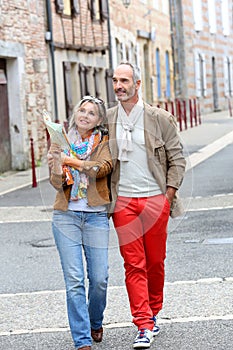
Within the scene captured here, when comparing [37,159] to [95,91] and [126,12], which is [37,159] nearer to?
[95,91]

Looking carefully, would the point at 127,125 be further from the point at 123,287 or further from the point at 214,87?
the point at 214,87

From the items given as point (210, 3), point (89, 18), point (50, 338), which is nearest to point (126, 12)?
point (89, 18)

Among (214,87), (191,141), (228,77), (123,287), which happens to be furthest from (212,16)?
Answer: (123,287)

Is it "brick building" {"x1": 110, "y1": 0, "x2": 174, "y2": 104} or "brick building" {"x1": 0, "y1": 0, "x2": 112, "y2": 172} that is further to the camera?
"brick building" {"x1": 110, "y1": 0, "x2": 174, "y2": 104}

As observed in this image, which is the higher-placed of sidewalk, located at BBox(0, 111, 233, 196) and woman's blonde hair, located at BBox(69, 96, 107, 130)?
woman's blonde hair, located at BBox(69, 96, 107, 130)

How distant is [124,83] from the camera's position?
20.0ft

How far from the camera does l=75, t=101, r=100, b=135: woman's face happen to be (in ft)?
19.9

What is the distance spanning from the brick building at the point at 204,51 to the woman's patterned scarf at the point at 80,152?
37518 millimetres

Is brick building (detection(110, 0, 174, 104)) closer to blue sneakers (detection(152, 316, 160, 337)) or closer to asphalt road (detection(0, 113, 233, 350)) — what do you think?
asphalt road (detection(0, 113, 233, 350))

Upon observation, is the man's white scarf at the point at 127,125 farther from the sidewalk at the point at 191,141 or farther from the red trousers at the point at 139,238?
the sidewalk at the point at 191,141

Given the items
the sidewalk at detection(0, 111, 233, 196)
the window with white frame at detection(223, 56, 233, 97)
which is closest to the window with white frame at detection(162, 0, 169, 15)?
the sidewalk at detection(0, 111, 233, 196)

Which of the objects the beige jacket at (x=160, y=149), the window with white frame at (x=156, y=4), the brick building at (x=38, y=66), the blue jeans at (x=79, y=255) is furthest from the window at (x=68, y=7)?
the blue jeans at (x=79, y=255)

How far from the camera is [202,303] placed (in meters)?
7.24

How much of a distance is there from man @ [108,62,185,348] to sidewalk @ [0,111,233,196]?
2804 millimetres
